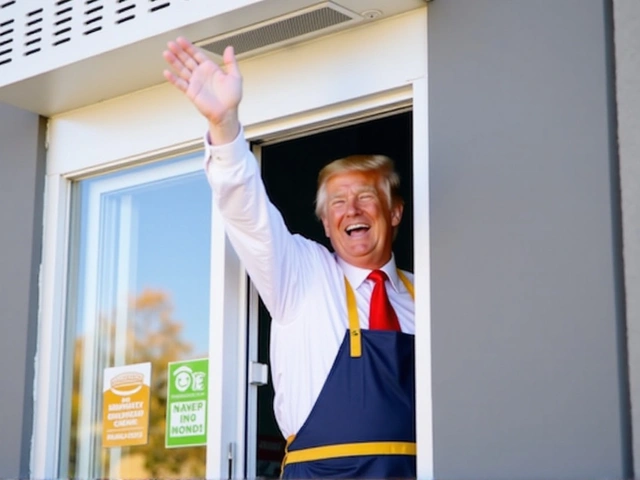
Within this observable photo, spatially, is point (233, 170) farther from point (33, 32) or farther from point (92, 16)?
point (33, 32)

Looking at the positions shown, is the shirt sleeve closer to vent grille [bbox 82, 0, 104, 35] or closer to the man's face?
the man's face

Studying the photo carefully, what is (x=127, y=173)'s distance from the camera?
223 inches

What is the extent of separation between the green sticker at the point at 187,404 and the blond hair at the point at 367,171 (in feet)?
2.61

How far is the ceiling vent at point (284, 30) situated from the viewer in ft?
15.5

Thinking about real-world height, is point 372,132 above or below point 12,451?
above

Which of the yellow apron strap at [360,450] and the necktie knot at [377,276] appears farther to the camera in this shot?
the necktie knot at [377,276]

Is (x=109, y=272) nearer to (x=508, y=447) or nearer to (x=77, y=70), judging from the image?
(x=77, y=70)

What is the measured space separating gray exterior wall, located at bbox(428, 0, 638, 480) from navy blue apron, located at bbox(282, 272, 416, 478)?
46 cm

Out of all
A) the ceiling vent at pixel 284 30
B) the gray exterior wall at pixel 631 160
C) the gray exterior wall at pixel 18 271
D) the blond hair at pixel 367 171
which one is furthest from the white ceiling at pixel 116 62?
the gray exterior wall at pixel 631 160

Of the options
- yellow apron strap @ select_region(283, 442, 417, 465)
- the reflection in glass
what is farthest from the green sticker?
yellow apron strap @ select_region(283, 442, 417, 465)

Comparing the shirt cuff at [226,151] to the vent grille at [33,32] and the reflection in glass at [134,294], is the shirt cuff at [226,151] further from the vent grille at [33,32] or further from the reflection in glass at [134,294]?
the vent grille at [33,32]

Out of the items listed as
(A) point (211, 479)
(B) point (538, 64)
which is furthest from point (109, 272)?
(B) point (538, 64)

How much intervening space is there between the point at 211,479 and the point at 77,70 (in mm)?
1630

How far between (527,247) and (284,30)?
1.29 metres
